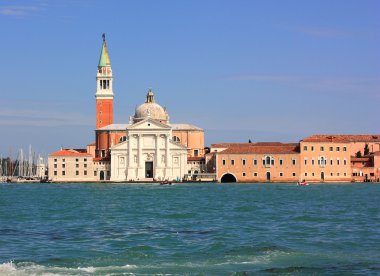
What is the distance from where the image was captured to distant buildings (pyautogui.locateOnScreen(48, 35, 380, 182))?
90.0 meters

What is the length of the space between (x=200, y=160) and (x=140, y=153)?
708 cm

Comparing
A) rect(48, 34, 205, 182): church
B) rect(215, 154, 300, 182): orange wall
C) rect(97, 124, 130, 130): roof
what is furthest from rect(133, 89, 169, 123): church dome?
rect(215, 154, 300, 182): orange wall

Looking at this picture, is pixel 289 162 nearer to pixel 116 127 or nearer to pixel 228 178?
pixel 228 178

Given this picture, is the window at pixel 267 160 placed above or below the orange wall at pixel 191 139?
below

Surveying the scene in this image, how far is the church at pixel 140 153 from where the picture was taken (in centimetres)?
9175

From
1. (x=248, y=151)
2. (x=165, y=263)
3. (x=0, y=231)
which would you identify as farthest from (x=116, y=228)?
(x=248, y=151)

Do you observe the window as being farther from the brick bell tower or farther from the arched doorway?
the brick bell tower

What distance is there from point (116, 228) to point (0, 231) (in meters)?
3.69

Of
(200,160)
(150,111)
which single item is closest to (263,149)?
(200,160)

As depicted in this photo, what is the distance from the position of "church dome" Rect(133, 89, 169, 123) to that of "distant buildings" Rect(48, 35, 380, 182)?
0.94 ft

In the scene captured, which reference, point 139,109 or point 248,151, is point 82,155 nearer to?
point 139,109

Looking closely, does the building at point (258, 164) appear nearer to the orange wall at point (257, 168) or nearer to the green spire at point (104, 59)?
the orange wall at point (257, 168)

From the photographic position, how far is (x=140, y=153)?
92.0 metres

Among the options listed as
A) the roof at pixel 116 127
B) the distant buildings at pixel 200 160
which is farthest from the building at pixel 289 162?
the roof at pixel 116 127
